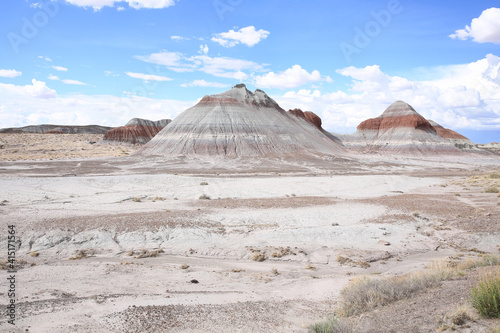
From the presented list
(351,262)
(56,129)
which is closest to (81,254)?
(351,262)

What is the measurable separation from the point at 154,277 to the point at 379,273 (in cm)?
740

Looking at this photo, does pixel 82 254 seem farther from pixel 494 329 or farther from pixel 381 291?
pixel 494 329

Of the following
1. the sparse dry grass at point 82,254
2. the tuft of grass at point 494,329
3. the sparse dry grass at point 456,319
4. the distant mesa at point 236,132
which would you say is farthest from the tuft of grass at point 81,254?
the distant mesa at point 236,132

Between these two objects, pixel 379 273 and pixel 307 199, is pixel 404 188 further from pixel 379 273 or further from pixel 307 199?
pixel 379 273

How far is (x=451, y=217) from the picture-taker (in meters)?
18.8

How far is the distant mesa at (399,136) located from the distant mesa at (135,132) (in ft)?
228

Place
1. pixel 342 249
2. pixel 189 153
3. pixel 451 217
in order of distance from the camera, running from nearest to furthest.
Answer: pixel 342 249 < pixel 451 217 < pixel 189 153

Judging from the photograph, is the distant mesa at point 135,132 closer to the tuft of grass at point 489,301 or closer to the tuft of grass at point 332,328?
the tuft of grass at point 332,328

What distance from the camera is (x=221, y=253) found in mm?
13562

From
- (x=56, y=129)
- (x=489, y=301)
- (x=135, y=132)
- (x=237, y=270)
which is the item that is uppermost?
(x=56, y=129)

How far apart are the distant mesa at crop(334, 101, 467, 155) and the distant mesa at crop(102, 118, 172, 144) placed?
228ft

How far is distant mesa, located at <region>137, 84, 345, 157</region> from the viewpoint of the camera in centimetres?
7275

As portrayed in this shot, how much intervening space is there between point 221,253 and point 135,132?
116m

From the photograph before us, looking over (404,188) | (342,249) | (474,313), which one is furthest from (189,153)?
(474,313)
